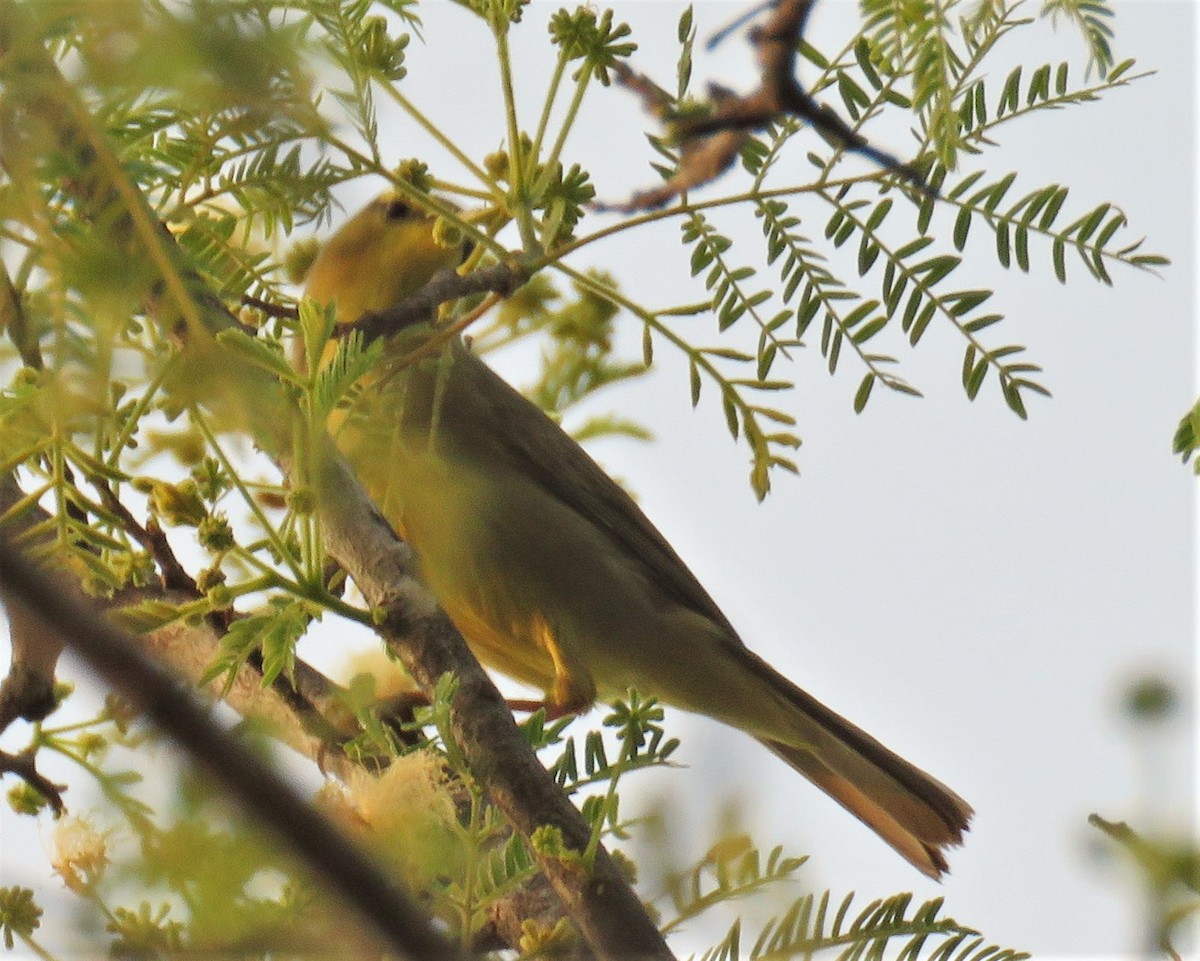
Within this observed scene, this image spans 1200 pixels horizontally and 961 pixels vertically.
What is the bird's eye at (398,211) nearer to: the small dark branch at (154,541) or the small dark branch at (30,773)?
the small dark branch at (154,541)

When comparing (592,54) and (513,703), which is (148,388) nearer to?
(592,54)

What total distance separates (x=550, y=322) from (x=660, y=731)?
2.67 feet

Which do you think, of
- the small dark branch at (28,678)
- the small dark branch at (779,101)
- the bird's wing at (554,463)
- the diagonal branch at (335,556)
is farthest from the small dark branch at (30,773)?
the bird's wing at (554,463)

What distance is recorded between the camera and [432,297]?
2354 mm

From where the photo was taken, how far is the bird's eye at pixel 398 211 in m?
4.36

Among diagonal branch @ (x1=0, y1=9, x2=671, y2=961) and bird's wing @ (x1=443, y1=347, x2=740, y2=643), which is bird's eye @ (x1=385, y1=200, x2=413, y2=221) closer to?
bird's wing @ (x1=443, y1=347, x2=740, y2=643)

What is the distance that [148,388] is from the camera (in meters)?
1.63

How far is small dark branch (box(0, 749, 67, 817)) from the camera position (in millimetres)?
2477

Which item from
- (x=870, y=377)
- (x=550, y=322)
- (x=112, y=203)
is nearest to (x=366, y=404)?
(x=550, y=322)

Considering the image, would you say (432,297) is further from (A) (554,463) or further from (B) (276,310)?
(A) (554,463)

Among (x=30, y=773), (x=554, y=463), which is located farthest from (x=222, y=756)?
(x=554, y=463)

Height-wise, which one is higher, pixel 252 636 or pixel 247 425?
pixel 252 636

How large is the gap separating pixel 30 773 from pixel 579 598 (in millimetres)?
2062

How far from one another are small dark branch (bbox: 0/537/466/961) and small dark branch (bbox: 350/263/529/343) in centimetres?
156
